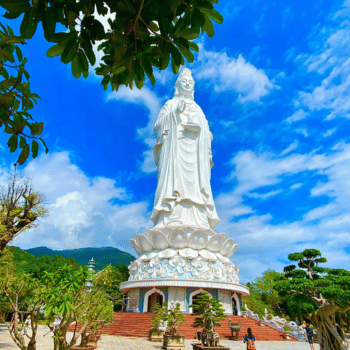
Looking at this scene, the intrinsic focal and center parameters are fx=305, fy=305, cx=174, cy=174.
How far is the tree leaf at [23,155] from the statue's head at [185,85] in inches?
846

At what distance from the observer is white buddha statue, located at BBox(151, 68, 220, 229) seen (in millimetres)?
19562

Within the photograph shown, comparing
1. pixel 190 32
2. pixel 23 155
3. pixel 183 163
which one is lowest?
pixel 23 155

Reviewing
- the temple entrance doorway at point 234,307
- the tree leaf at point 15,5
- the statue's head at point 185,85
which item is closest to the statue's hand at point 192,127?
the statue's head at point 185,85

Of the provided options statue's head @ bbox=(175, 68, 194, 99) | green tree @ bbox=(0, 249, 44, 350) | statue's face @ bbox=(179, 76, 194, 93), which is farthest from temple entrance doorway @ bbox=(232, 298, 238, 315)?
statue's face @ bbox=(179, 76, 194, 93)

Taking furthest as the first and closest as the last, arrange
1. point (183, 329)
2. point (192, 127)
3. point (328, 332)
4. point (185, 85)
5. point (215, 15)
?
point (185, 85) < point (192, 127) < point (183, 329) < point (328, 332) < point (215, 15)

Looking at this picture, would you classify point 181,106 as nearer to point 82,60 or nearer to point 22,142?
point 22,142

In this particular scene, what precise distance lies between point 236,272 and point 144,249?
240 inches

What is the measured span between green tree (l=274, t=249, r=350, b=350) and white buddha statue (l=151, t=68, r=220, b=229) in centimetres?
1010

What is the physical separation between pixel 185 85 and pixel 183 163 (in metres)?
6.00

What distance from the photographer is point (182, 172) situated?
20.5 meters

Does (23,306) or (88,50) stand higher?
(88,50)

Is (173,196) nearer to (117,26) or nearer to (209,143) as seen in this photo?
(209,143)

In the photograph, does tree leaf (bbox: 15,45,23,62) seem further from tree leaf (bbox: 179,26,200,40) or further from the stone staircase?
the stone staircase

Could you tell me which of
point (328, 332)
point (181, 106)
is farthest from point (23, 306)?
point (181, 106)
